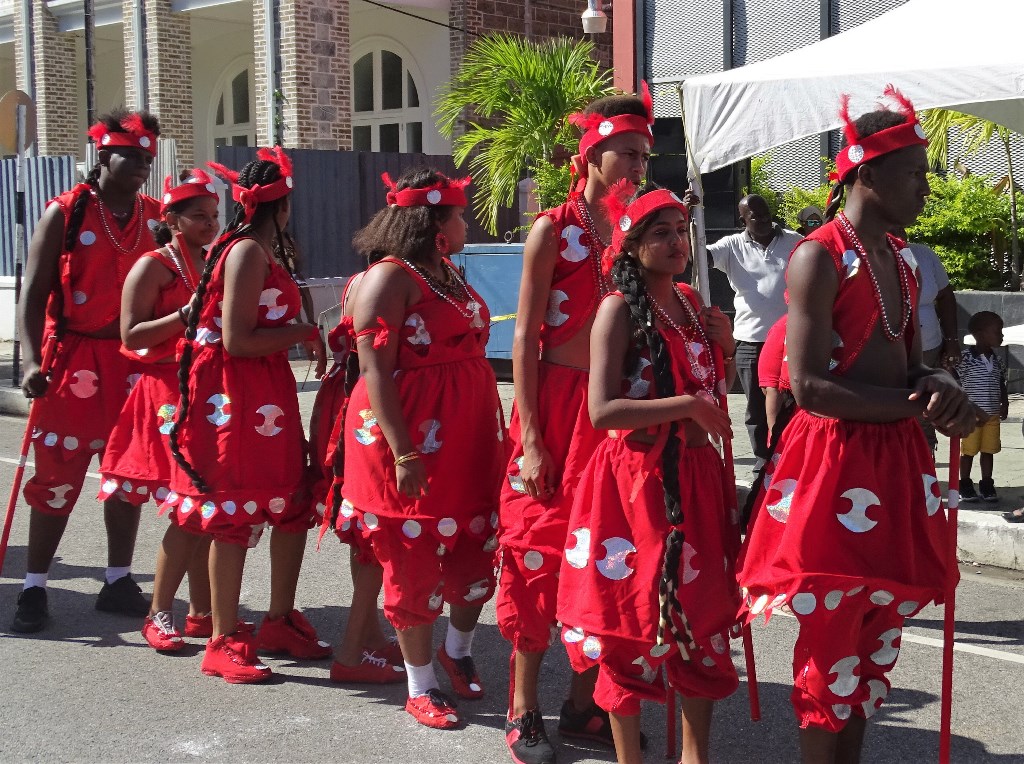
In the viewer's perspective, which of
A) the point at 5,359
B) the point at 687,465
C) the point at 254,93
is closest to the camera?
the point at 687,465

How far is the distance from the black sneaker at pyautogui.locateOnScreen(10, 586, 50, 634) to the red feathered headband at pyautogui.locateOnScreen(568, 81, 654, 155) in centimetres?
310

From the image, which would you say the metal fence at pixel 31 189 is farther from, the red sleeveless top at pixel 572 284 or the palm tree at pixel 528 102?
the red sleeveless top at pixel 572 284

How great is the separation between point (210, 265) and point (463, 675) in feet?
5.77

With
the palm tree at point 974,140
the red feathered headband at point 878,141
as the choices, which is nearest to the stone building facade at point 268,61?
the palm tree at point 974,140

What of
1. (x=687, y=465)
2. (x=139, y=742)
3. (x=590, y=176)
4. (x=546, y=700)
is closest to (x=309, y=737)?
(x=139, y=742)

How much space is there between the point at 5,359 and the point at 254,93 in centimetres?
749

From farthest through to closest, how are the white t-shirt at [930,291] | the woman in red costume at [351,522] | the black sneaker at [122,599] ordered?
1. the white t-shirt at [930,291]
2. the black sneaker at [122,599]
3. the woman in red costume at [351,522]

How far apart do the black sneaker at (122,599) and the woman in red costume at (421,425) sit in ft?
5.70

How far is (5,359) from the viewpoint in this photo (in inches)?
644

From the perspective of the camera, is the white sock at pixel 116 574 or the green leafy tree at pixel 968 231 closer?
the white sock at pixel 116 574

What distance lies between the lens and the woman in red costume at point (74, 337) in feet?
18.3

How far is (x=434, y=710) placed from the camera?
14.4 feet

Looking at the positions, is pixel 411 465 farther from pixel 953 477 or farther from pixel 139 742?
pixel 953 477

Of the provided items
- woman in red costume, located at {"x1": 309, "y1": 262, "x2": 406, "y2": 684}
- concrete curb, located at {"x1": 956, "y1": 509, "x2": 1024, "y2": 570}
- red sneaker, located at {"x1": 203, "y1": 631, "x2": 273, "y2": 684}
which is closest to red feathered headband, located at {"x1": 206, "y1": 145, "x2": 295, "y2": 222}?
woman in red costume, located at {"x1": 309, "y1": 262, "x2": 406, "y2": 684}
